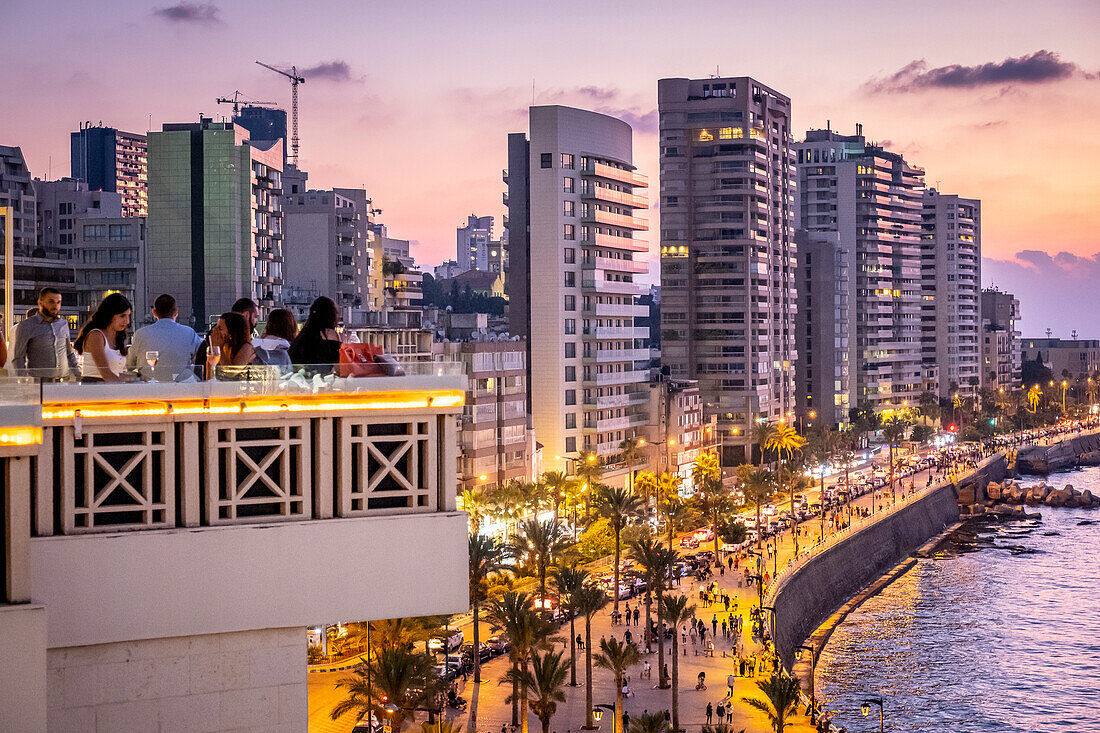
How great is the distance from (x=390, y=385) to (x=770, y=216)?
361 feet

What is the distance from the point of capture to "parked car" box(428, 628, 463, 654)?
49816 mm

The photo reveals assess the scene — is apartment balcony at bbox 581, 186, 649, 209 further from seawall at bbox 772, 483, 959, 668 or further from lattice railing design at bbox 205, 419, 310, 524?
lattice railing design at bbox 205, 419, 310, 524

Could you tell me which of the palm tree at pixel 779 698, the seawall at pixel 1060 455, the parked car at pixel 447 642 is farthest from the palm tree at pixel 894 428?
the palm tree at pixel 779 698

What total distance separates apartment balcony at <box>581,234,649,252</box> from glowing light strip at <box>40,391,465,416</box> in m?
74.2

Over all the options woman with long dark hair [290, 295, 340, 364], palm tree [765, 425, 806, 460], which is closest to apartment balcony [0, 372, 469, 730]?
woman with long dark hair [290, 295, 340, 364]

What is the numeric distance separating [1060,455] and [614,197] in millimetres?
99488

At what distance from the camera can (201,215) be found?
78.9 m

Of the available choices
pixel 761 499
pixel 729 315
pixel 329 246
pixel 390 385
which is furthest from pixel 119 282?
pixel 390 385

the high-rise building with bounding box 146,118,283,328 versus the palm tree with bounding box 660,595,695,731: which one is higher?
the high-rise building with bounding box 146,118,283,328

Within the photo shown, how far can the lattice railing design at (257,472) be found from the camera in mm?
16703

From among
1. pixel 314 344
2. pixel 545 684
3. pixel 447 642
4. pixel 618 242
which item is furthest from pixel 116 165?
pixel 314 344

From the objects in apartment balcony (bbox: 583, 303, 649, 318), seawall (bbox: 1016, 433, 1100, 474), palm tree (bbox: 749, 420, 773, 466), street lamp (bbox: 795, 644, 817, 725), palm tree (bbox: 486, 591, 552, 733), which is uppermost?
apartment balcony (bbox: 583, 303, 649, 318)

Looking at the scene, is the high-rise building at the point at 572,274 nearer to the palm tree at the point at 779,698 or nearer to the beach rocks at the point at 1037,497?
A: the palm tree at the point at 779,698

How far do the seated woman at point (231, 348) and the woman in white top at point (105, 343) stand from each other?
1.13 m
